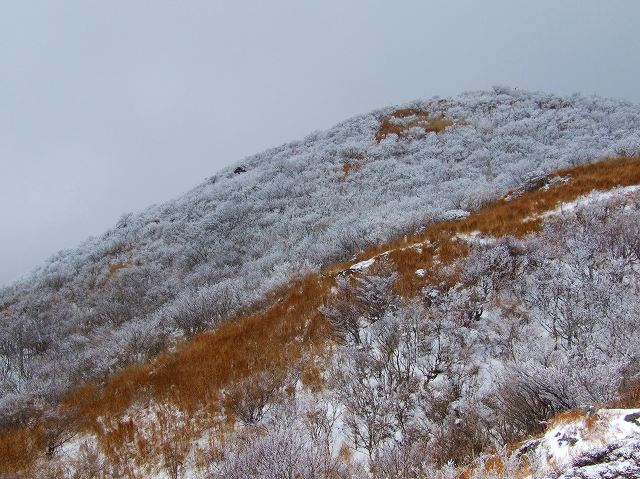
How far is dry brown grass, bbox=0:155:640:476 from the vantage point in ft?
23.4

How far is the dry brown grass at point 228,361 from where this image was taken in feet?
23.4

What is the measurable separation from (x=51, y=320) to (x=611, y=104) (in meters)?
37.7

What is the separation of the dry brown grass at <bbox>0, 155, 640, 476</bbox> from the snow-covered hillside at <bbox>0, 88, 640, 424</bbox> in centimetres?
142

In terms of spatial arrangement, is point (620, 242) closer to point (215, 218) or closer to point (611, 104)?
point (215, 218)

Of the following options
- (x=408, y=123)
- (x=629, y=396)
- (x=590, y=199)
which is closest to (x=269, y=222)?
(x=590, y=199)

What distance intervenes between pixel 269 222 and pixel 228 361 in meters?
15.2

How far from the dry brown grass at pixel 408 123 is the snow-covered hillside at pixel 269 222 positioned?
0.24 m

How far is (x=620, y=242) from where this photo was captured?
7965mm

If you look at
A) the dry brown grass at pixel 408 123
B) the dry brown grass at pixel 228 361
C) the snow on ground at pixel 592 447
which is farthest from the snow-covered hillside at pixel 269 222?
the snow on ground at pixel 592 447

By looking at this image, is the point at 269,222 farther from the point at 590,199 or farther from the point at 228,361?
the point at 590,199

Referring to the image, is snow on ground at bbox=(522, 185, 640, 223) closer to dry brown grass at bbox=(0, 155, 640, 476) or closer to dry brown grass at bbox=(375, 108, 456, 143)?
dry brown grass at bbox=(0, 155, 640, 476)

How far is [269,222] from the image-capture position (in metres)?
23.6

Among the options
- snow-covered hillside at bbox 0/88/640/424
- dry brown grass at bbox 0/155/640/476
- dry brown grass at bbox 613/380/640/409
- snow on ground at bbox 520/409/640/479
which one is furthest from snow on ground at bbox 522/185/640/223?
snow on ground at bbox 520/409/640/479

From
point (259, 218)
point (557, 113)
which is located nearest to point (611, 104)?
point (557, 113)
